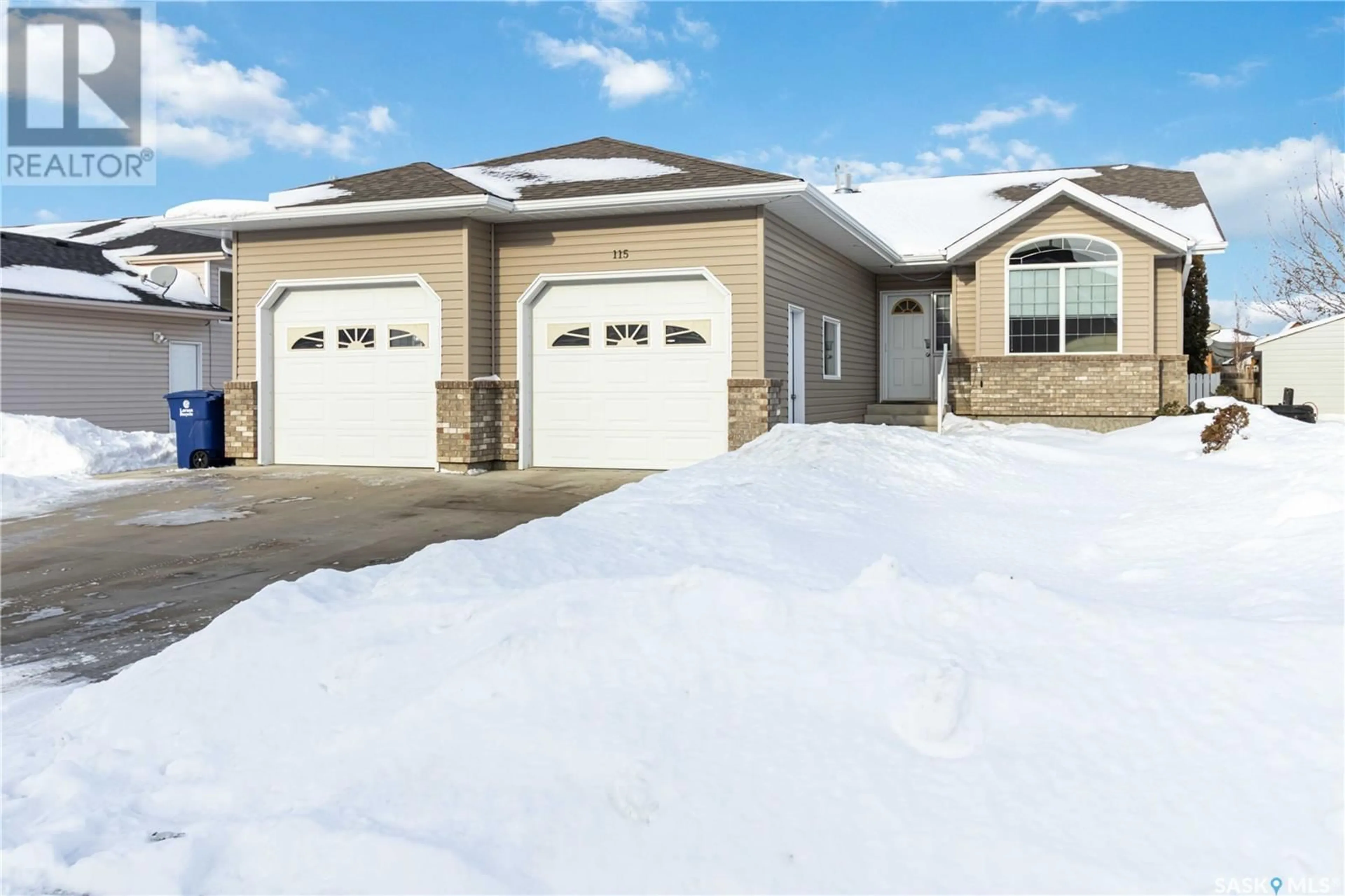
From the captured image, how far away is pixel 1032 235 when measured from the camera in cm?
1605

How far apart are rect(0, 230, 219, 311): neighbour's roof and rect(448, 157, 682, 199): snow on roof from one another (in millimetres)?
9145

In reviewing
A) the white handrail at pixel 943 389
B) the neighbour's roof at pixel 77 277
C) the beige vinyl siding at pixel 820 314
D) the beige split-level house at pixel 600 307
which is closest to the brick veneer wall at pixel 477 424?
the beige split-level house at pixel 600 307

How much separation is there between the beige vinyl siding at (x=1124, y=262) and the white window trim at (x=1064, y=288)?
0.07ft

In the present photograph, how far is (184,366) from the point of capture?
72.0 feet

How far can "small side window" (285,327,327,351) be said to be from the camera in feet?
45.5

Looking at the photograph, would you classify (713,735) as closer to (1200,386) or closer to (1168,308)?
(1168,308)

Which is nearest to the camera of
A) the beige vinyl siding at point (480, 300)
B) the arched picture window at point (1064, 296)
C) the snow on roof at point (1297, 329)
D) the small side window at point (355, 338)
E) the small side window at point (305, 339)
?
the beige vinyl siding at point (480, 300)

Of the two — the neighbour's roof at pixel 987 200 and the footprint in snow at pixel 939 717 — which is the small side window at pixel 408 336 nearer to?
the neighbour's roof at pixel 987 200

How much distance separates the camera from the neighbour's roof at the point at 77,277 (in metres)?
18.4

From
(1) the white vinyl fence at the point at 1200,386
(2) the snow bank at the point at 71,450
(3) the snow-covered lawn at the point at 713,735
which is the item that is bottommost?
(3) the snow-covered lawn at the point at 713,735

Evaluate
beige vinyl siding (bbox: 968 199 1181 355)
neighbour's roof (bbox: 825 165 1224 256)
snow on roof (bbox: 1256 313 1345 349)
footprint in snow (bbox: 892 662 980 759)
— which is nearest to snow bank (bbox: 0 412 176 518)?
footprint in snow (bbox: 892 662 980 759)

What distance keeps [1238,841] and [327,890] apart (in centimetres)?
258

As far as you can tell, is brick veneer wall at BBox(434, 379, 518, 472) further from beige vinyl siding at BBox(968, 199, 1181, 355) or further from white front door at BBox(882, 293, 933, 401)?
white front door at BBox(882, 293, 933, 401)

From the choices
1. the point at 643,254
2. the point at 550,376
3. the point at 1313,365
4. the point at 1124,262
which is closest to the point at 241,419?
the point at 550,376
